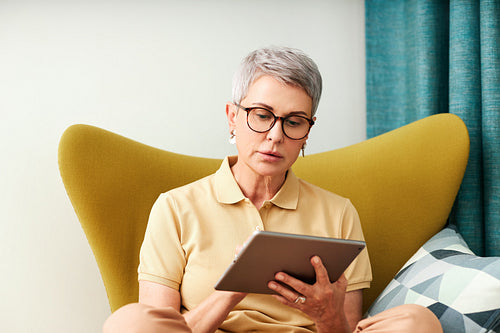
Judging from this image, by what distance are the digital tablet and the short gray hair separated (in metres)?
0.46

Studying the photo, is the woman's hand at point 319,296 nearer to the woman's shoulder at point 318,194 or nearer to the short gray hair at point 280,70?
the woman's shoulder at point 318,194

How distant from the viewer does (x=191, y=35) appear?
77.1 inches

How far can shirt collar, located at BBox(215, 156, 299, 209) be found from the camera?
1.28m

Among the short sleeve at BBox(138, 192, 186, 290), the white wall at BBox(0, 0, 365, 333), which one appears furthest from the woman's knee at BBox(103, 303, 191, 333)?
the white wall at BBox(0, 0, 365, 333)

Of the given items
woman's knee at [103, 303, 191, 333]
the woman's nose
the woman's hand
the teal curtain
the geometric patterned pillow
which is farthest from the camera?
the teal curtain

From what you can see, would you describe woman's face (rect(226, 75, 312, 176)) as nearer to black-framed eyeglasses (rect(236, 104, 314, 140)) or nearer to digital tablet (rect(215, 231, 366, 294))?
black-framed eyeglasses (rect(236, 104, 314, 140))

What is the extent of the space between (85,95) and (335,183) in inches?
39.5

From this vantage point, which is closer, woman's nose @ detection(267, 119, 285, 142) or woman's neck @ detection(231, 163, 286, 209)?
woman's nose @ detection(267, 119, 285, 142)

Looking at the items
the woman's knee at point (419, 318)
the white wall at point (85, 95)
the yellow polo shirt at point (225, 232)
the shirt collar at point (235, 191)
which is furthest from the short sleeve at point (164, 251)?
the white wall at point (85, 95)

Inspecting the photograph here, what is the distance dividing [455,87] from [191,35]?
1.02 meters

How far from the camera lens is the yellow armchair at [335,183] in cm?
141

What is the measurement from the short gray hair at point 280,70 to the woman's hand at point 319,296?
48cm

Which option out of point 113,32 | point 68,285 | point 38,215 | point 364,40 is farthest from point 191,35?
point 68,285

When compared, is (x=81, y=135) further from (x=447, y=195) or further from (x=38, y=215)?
(x=447, y=195)
